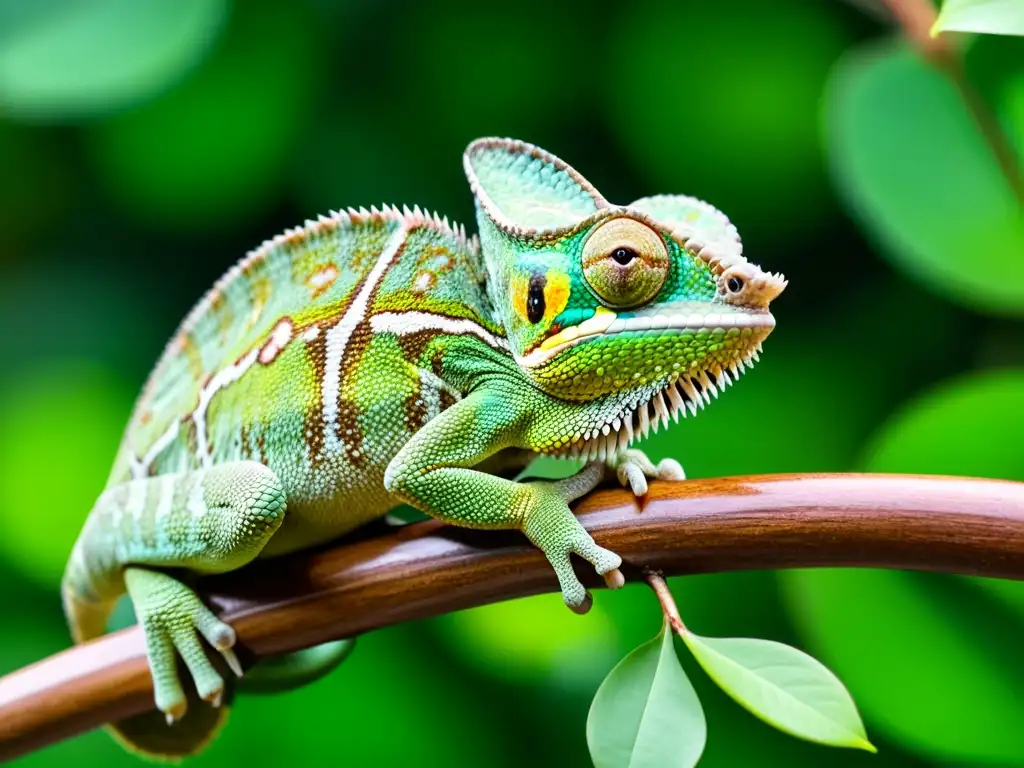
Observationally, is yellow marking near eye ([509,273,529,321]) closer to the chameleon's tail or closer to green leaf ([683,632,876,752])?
green leaf ([683,632,876,752])

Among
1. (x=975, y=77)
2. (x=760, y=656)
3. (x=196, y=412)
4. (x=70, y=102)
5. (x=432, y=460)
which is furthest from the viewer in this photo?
(x=70, y=102)

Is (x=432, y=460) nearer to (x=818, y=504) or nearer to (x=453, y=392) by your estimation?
(x=453, y=392)

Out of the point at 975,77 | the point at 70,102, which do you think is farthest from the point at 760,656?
the point at 70,102

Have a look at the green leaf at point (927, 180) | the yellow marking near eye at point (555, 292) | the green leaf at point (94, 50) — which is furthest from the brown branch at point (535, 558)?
the green leaf at point (94, 50)

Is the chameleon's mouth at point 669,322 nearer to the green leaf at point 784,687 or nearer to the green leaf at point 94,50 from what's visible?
the green leaf at point 784,687

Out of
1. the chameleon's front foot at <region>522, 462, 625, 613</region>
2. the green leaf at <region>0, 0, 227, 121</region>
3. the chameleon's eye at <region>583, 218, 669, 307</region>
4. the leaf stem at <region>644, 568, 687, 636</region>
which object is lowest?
the leaf stem at <region>644, 568, 687, 636</region>

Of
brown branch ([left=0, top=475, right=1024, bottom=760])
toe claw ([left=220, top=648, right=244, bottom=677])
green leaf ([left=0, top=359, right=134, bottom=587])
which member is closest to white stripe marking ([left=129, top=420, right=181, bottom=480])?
brown branch ([left=0, top=475, right=1024, bottom=760])

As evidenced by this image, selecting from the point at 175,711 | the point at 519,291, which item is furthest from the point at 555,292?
the point at 175,711
